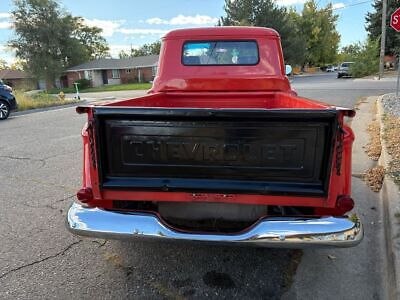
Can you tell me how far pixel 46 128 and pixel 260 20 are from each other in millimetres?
39984

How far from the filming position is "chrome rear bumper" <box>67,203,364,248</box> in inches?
91.0

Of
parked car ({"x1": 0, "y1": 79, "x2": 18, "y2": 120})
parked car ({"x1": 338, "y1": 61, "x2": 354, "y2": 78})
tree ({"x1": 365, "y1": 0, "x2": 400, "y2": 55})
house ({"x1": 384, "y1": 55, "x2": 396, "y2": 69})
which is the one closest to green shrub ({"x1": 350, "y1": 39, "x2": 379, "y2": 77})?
parked car ({"x1": 338, "y1": 61, "x2": 354, "y2": 78})

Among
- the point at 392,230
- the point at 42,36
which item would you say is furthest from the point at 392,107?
the point at 42,36

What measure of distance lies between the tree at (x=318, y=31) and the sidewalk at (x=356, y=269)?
57.2 meters

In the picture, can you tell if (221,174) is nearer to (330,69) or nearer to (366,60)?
(366,60)

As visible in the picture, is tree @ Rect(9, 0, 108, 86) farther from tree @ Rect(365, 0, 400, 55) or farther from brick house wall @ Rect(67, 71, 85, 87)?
tree @ Rect(365, 0, 400, 55)

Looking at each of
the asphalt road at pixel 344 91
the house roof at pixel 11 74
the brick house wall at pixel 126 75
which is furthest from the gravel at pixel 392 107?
the house roof at pixel 11 74

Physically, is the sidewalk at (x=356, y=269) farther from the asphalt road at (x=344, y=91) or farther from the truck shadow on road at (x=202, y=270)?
the asphalt road at (x=344, y=91)

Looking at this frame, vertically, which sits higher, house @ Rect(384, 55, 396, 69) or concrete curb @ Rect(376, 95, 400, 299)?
house @ Rect(384, 55, 396, 69)

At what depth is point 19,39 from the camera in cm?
4550

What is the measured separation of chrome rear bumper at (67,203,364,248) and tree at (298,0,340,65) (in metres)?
58.5

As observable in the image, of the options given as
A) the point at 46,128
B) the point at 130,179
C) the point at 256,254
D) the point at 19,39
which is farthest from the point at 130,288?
the point at 19,39

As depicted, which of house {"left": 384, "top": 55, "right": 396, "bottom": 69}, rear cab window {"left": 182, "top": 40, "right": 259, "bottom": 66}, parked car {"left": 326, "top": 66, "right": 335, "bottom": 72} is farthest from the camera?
parked car {"left": 326, "top": 66, "right": 335, "bottom": 72}

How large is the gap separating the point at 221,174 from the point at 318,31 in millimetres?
63908
